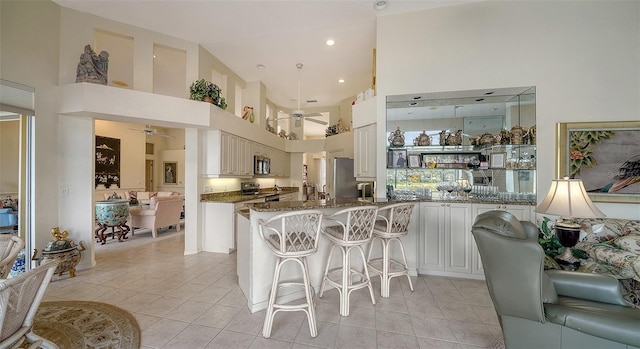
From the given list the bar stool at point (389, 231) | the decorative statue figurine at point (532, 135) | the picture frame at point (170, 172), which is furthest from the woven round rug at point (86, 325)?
the picture frame at point (170, 172)

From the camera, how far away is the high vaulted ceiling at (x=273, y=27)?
3221 mm

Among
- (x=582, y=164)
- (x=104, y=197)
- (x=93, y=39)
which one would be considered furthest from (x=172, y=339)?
(x=104, y=197)

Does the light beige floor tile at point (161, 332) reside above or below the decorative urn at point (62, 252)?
below

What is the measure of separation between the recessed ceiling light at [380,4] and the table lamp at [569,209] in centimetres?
285

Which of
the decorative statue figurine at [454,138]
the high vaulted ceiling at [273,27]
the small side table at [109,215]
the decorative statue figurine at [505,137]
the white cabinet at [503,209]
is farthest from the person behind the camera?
the small side table at [109,215]

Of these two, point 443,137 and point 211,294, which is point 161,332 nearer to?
point 211,294

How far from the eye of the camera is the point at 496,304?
162 cm

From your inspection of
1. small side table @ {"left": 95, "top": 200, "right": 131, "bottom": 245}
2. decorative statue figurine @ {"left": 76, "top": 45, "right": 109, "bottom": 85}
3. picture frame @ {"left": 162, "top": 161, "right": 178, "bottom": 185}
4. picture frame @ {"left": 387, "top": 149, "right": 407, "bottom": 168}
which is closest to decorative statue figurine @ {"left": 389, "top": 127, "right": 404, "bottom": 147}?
picture frame @ {"left": 387, "top": 149, "right": 407, "bottom": 168}

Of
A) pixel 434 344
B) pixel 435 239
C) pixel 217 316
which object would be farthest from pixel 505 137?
pixel 217 316

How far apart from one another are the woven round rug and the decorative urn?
0.79 meters

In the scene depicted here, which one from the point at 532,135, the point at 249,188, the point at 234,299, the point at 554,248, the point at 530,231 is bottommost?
the point at 234,299

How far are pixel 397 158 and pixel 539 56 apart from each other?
213 centimetres

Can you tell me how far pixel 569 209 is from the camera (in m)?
2.00

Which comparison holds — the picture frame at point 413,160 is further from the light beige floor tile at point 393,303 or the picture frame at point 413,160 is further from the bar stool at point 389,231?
the light beige floor tile at point 393,303
